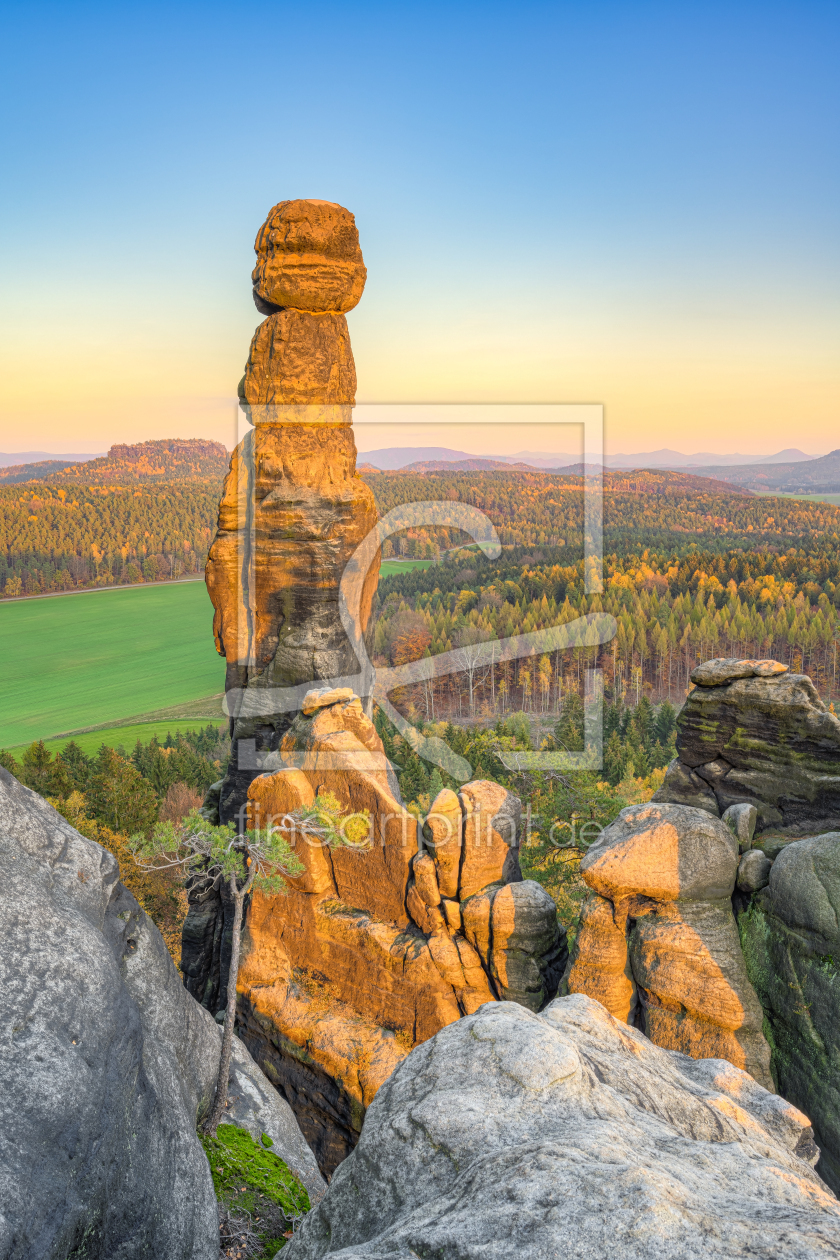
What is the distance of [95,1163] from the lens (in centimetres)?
732

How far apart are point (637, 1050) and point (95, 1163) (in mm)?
5781

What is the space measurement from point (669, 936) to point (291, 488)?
15810mm

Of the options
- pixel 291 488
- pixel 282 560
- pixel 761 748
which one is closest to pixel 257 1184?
pixel 761 748

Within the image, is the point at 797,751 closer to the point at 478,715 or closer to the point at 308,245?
the point at 308,245

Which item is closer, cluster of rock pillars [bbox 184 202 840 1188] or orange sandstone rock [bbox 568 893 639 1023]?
cluster of rock pillars [bbox 184 202 840 1188]

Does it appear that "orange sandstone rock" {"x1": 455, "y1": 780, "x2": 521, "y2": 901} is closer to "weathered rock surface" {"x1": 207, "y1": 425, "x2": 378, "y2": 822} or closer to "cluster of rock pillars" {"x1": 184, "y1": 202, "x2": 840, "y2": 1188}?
"cluster of rock pillars" {"x1": 184, "y1": 202, "x2": 840, "y2": 1188}

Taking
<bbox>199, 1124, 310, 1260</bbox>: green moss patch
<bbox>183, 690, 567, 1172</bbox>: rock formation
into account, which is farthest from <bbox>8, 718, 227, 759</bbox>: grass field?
<bbox>199, 1124, 310, 1260</bbox>: green moss patch

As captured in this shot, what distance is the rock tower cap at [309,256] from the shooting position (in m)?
22.1

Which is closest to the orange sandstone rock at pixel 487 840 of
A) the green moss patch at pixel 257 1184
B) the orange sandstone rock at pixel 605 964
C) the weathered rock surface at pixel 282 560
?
the orange sandstone rock at pixel 605 964

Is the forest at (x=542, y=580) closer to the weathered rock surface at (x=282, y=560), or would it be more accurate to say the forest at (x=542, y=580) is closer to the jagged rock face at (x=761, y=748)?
the weathered rock surface at (x=282, y=560)

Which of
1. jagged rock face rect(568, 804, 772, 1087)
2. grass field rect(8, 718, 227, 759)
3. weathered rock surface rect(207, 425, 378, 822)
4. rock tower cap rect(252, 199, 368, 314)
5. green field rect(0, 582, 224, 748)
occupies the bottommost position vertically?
grass field rect(8, 718, 227, 759)

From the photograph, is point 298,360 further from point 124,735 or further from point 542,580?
point 542,580

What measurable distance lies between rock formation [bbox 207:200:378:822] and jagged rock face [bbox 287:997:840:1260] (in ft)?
52.4

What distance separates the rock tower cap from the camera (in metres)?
22.1
